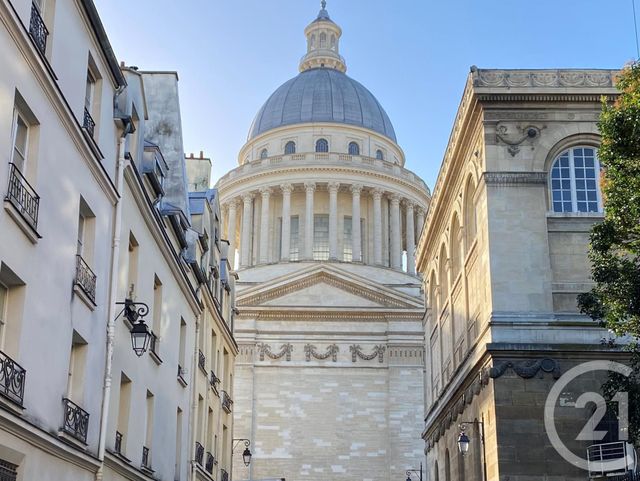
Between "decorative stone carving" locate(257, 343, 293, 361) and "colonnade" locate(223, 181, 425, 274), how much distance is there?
15.1m

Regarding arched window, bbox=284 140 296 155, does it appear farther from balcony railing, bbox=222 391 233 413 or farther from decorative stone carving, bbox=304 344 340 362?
balcony railing, bbox=222 391 233 413

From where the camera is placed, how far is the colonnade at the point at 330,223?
73.5 m

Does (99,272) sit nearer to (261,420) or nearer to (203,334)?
(203,334)

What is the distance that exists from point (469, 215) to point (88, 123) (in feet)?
52.5

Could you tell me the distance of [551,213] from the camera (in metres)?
25.9

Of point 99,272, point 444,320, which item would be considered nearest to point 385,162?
point 444,320

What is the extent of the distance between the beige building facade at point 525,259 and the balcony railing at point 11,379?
14.3m

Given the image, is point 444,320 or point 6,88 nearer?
point 6,88

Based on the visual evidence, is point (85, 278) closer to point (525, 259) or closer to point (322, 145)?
point (525, 259)

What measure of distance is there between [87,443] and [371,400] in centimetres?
4214

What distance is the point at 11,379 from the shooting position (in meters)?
12.1

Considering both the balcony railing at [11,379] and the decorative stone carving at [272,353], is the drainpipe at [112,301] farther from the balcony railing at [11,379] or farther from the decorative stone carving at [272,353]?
the decorative stone carving at [272,353]

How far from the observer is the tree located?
15.3 m

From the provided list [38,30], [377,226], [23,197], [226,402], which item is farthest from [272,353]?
[23,197]
